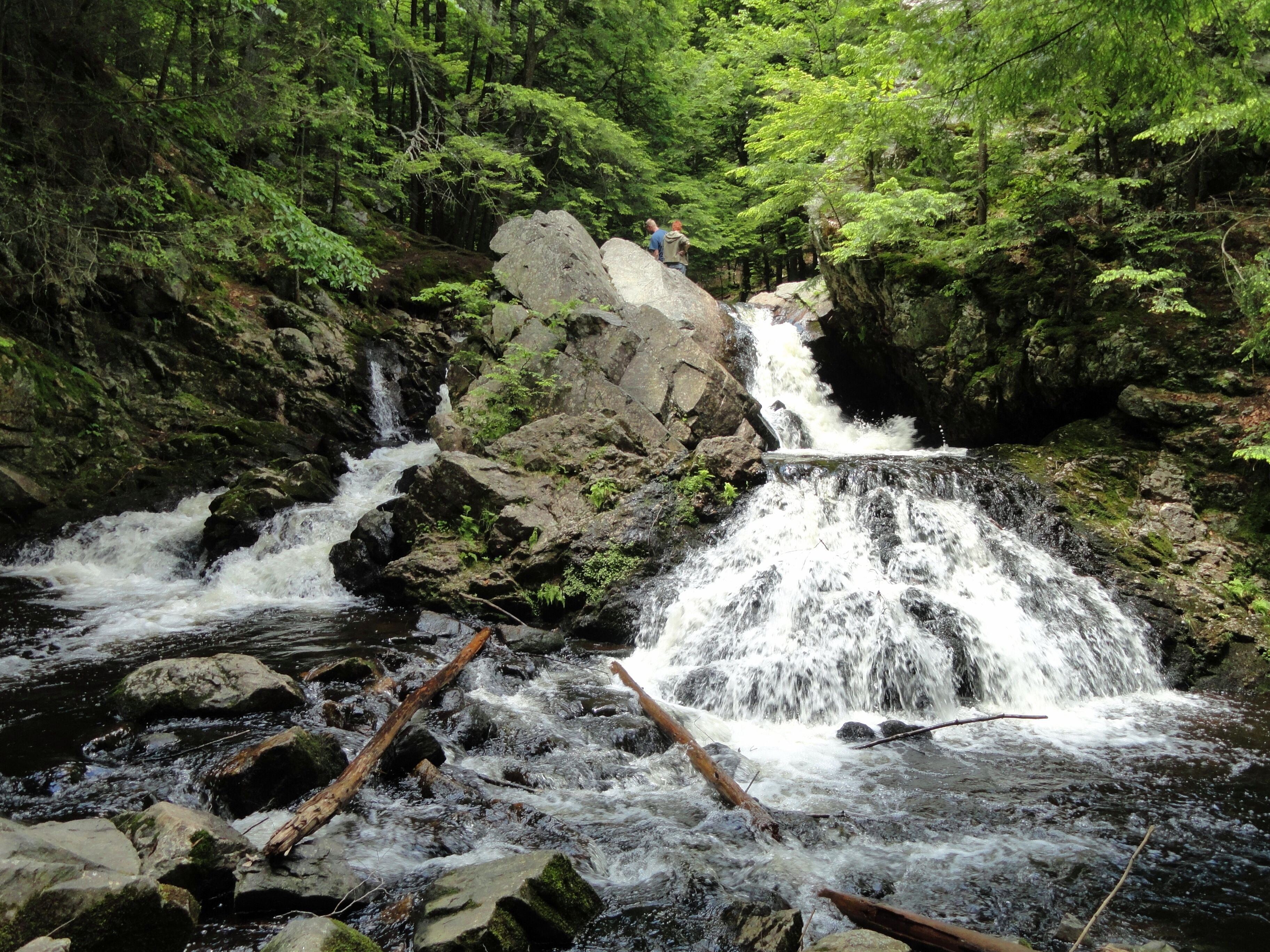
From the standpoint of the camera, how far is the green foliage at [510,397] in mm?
11812

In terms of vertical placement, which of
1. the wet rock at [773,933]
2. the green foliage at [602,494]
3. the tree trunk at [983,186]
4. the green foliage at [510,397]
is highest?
the tree trunk at [983,186]

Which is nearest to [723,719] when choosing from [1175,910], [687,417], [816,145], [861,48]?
[1175,910]

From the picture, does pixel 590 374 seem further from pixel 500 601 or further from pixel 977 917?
pixel 977 917

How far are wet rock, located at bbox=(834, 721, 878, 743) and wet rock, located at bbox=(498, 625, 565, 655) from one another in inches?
135

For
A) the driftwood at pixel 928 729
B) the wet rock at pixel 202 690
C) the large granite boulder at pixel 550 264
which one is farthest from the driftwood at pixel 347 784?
the large granite boulder at pixel 550 264

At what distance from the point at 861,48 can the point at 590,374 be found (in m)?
7.48

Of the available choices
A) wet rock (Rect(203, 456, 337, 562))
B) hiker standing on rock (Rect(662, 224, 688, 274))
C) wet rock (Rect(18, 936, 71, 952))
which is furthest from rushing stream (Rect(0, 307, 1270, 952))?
hiker standing on rock (Rect(662, 224, 688, 274))

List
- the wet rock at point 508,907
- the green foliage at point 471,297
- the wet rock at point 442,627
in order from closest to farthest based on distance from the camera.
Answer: the wet rock at point 508,907
the wet rock at point 442,627
the green foliage at point 471,297

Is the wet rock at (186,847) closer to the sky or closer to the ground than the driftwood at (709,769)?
closer to the sky

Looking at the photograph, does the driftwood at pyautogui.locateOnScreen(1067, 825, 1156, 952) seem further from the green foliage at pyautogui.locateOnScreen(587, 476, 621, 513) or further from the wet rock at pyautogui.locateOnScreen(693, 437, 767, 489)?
the green foliage at pyautogui.locateOnScreen(587, 476, 621, 513)

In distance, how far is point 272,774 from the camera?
4.82m

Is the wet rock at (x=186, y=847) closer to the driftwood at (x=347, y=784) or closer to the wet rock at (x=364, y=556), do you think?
the driftwood at (x=347, y=784)

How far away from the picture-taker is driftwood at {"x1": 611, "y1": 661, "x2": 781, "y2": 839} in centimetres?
485

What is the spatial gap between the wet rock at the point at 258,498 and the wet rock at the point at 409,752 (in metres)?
6.90
